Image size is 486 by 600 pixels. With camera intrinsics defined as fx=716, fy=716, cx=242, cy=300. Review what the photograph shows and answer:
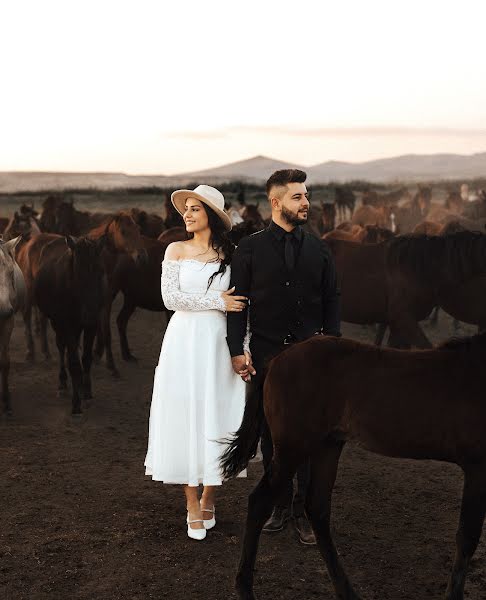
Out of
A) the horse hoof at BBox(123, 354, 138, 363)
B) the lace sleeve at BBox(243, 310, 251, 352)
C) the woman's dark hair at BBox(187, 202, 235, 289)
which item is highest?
the woman's dark hair at BBox(187, 202, 235, 289)

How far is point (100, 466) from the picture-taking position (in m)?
6.00

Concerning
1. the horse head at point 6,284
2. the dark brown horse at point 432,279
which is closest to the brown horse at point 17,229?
the horse head at point 6,284

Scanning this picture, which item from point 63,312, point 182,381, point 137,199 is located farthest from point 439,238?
point 137,199

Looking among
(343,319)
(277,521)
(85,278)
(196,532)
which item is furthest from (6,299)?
(343,319)

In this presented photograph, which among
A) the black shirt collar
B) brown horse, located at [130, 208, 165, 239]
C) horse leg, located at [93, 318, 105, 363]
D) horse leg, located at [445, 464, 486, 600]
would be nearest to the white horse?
horse leg, located at [93, 318, 105, 363]

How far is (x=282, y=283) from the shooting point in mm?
4004

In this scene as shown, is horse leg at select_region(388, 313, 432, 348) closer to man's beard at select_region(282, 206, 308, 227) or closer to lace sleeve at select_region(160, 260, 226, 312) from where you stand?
lace sleeve at select_region(160, 260, 226, 312)

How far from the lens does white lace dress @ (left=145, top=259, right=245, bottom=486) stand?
168 inches

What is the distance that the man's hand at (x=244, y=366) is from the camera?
4.08 m

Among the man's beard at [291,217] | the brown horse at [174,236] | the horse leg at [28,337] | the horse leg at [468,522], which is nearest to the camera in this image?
the horse leg at [468,522]

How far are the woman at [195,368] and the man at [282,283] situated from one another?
0.67ft

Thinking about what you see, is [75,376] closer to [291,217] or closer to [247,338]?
[247,338]

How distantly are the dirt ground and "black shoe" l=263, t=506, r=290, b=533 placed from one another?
0.23 feet

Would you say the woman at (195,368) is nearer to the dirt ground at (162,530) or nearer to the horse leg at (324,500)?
A: the dirt ground at (162,530)
